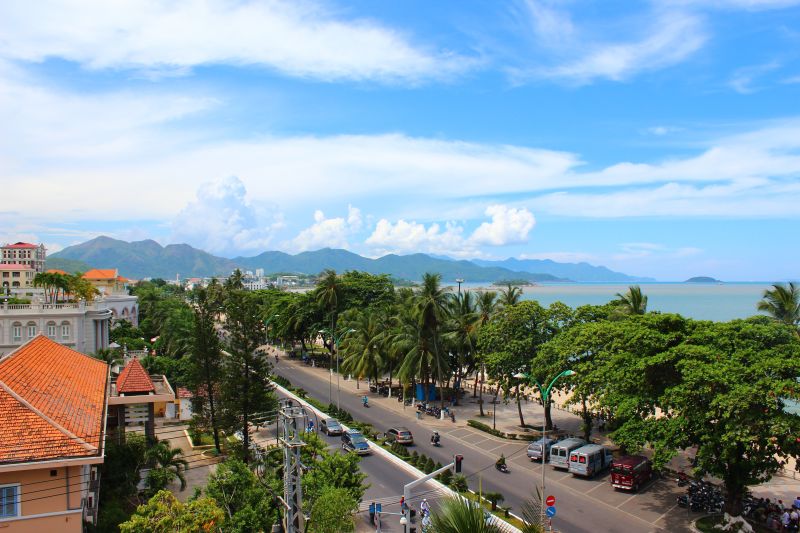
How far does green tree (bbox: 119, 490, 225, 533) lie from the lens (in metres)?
13.8

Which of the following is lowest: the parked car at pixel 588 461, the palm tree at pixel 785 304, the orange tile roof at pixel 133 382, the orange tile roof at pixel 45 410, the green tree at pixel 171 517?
the parked car at pixel 588 461

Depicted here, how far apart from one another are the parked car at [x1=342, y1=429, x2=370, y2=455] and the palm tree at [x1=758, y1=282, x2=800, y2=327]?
110 feet

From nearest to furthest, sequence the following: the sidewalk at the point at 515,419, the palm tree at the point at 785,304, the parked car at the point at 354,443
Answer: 1. the sidewalk at the point at 515,419
2. the parked car at the point at 354,443
3. the palm tree at the point at 785,304

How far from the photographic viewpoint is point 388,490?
978 inches

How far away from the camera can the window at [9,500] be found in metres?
13.7

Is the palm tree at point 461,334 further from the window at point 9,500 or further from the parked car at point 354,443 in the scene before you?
the window at point 9,500

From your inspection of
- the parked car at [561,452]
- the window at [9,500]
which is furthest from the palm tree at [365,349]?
the window at [9,500]

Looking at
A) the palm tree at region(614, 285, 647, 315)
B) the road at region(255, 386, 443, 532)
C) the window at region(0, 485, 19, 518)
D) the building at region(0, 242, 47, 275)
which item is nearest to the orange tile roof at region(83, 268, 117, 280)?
the building at region(0, 242, 47, 275)

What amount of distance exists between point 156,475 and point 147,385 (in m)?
4.53

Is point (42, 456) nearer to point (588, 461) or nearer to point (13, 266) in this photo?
point (588, 461)

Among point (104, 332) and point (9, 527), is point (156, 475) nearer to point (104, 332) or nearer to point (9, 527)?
point (9, 527)

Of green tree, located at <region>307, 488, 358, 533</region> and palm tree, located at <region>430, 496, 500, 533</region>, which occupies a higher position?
palm tree, located at <region>430, 496, 500, 533</region>

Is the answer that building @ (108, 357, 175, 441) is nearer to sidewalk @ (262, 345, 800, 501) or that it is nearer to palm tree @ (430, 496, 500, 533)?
sidewalk @ (262, 345, 800, 501)

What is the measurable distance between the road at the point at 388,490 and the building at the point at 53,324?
25.9 metres
